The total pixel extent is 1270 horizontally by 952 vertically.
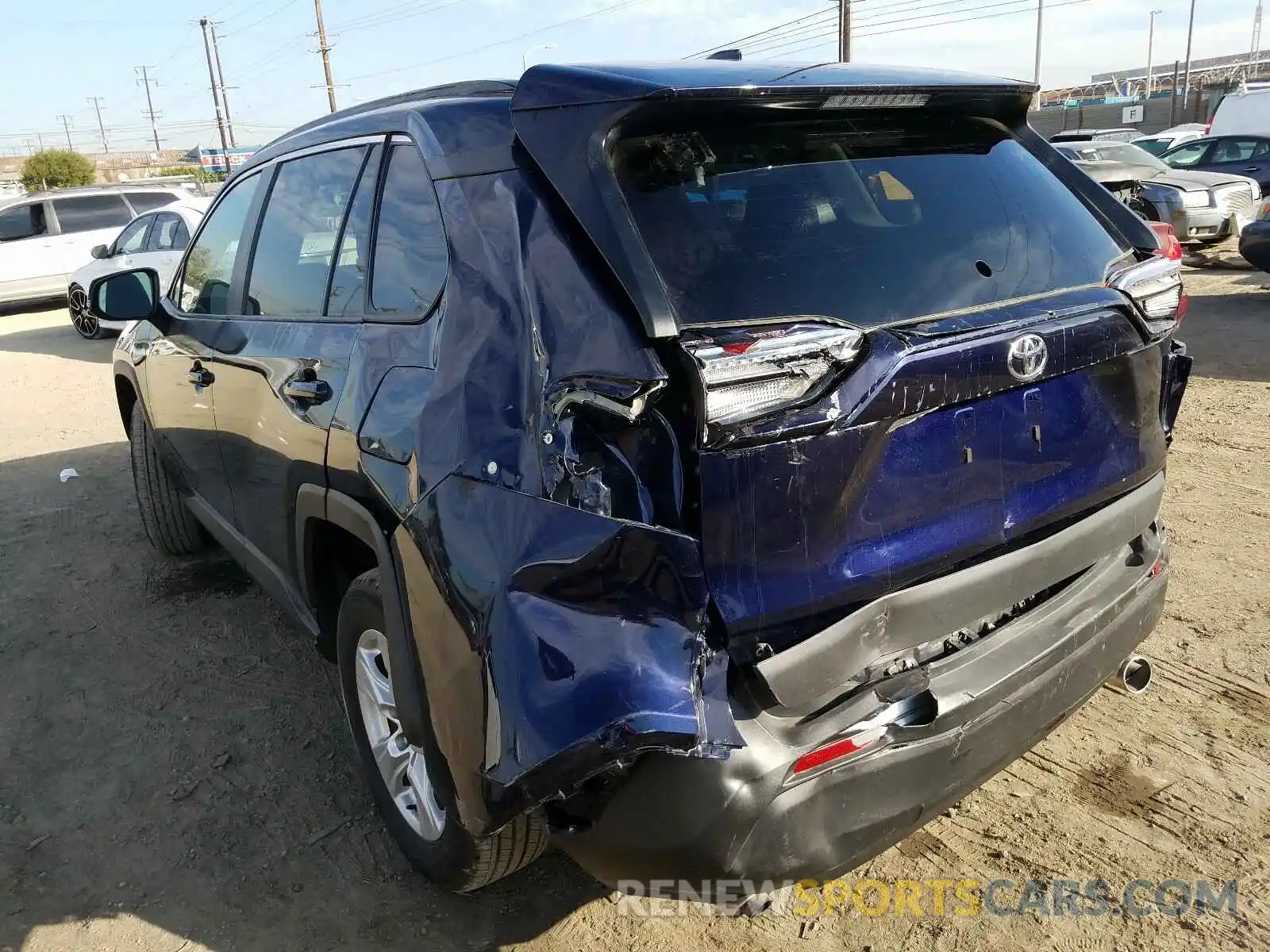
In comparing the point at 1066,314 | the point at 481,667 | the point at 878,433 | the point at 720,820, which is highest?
the point at 1066,314

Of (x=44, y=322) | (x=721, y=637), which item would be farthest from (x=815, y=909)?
(x=44, y=322)

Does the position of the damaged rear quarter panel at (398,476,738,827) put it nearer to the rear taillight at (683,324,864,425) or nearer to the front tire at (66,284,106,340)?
the rear taillight at (683,324,864,425)

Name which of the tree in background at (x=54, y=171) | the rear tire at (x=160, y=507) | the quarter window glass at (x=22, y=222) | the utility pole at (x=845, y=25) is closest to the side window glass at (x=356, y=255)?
the rear tire at (x=160, y=507)

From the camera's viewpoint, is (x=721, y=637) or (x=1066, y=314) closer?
(x=721, y=637)

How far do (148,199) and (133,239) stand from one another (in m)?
3.67

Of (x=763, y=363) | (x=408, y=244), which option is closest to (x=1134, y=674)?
(x=763, y=363)

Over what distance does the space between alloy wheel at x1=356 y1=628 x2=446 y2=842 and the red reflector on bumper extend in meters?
1.04

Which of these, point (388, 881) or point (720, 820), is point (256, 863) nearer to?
point (388, 881)

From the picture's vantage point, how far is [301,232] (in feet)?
9.86

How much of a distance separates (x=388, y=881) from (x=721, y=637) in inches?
57.3

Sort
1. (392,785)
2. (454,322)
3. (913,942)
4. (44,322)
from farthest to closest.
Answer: (44,322), (392,785), (913,942), (454,322)

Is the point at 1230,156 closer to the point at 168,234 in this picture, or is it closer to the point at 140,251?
the point at 168,234

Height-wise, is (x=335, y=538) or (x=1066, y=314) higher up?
(x=1066, y=314)

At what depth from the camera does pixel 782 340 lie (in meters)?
1.74
